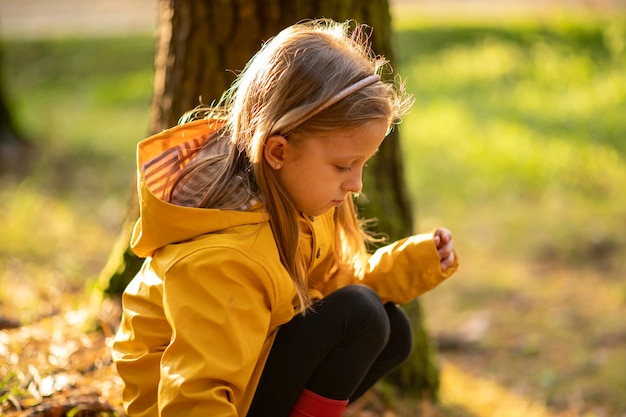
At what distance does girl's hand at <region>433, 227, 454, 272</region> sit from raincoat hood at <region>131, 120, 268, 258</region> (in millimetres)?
604

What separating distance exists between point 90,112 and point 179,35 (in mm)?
5724

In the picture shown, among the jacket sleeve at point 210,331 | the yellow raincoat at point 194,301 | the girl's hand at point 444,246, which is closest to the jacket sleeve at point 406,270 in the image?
the girl's hand at point 444,246

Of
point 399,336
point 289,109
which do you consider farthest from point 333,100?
point 399,336

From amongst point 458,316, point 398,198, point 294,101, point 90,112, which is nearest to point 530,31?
point 90,112

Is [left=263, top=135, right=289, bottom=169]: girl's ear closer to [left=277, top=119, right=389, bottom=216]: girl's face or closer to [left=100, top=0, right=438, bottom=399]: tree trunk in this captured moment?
[left=277, top=119, right=389, bottom=216]: girl's face

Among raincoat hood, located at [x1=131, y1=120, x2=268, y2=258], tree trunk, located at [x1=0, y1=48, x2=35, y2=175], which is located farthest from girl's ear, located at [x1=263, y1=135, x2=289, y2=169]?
tree trunk, located at [x1=0, y1=48, x2=35, y2=175]

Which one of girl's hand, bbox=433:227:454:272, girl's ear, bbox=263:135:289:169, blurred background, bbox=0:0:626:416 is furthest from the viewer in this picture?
blurred background, bbox=0:0:626:416

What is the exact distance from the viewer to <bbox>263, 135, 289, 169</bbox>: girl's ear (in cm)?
206

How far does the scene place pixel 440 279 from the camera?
2.47 m

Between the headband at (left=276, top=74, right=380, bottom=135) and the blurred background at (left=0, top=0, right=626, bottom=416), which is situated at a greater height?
the headband at (left=276, top=74, right=380, bottom=135)

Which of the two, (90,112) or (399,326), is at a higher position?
(399,326)

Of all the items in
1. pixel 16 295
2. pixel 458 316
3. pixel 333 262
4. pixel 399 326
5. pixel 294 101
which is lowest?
pixel 458 316

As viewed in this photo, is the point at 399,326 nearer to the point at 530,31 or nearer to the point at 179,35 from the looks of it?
the point at 179,35

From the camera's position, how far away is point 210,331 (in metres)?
1.98
